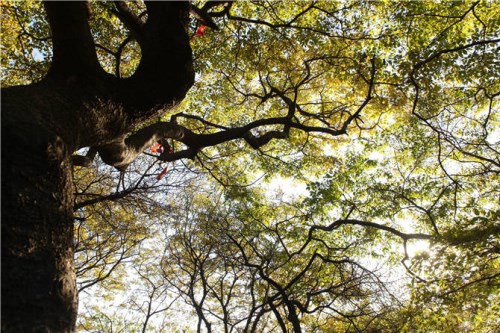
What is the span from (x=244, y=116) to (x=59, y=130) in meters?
7.92

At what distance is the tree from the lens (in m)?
1.86

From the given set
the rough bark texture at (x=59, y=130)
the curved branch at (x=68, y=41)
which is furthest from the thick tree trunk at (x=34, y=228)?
the curved branch at (x=68, y=41)

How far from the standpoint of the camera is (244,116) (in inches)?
390

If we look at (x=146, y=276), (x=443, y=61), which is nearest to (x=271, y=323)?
(x=146, y=276)

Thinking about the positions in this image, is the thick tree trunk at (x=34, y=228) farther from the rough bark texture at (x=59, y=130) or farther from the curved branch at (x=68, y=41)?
the curved branch at (x=68, y=41)

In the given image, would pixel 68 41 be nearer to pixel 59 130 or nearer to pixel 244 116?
pixel 59 130

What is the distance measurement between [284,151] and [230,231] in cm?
Result: 300

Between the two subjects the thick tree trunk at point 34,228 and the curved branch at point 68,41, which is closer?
the thick tree trunk at point 34,228

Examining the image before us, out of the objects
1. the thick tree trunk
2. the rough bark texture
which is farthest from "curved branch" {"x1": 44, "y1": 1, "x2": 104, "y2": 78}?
the thick tree trunk

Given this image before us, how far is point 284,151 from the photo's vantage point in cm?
953

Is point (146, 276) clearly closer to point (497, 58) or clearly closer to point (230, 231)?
point (230, 231)

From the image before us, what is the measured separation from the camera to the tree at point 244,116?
1.86m

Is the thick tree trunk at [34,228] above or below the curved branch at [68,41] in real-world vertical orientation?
below

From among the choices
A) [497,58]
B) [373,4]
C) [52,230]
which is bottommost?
[52,230]
